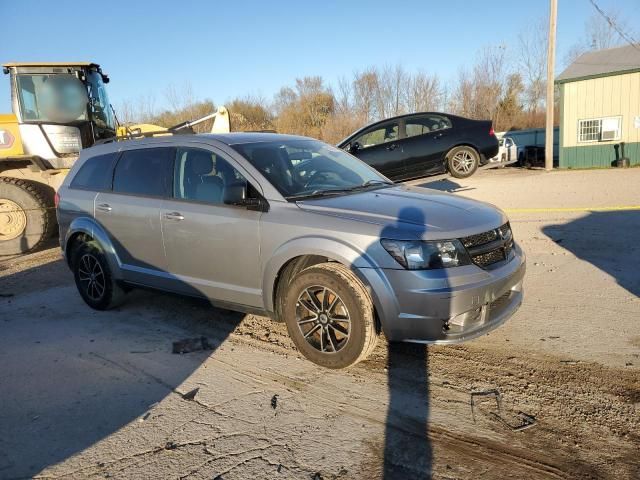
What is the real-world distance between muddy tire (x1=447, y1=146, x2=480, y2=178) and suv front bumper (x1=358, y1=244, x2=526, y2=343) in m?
8.08

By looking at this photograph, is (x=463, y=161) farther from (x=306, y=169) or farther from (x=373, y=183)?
(x=306, y=169)

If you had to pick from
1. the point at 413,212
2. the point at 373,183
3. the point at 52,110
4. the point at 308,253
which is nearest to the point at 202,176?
the point at 308,253

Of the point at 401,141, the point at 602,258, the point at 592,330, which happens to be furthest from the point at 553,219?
the point at 592,330

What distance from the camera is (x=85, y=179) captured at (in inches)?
220

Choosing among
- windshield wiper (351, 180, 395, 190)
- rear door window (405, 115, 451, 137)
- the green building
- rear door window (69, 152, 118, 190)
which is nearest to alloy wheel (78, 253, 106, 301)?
rear door window (69, 152, 118, 190)

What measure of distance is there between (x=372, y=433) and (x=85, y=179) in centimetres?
438

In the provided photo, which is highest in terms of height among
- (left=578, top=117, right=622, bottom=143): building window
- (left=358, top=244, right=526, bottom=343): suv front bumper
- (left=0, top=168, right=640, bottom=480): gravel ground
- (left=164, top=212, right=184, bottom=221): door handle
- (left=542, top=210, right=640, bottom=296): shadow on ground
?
(left=578, top=117, right=622, bottom=143): building window

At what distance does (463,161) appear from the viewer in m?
11.2

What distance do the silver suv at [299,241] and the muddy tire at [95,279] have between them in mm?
17

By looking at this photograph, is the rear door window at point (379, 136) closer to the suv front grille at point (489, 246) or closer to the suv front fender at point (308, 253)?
→ the suv front grille at point (489, 246)

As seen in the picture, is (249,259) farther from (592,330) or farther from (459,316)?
(592,330)

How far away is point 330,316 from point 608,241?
5291 mm

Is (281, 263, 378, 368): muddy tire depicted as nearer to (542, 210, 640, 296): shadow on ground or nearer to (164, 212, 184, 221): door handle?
(164, 212, 184, 221): door handle

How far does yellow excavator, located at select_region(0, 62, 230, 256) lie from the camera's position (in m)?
9.18
